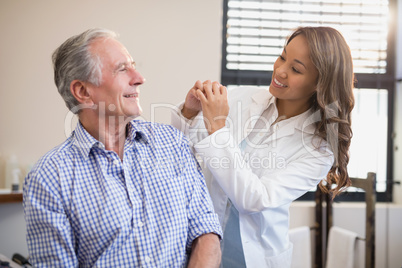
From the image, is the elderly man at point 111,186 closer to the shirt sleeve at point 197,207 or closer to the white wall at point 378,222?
the shirt sleeve at point 197,207

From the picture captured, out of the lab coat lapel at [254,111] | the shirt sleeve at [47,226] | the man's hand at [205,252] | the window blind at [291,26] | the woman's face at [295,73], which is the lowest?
the man's hand at [205,252]

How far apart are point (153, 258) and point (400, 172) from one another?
8.10 ft

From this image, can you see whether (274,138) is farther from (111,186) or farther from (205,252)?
(111,186)

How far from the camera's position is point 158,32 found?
2.92 m

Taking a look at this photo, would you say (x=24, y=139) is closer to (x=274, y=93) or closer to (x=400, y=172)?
(x=274, y=93)

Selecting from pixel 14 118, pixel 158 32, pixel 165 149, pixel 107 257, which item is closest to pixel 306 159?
pixel 165 149

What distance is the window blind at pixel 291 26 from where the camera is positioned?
316 centimetres

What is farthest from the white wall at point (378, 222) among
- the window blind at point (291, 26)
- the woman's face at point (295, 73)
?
the woman's face at point (295, 73)

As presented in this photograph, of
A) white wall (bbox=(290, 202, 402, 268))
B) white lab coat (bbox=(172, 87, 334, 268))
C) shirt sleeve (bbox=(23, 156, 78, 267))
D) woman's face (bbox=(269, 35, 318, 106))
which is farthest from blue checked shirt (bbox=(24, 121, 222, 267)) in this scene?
white wall (bbox=(290, 202, 402, 268))

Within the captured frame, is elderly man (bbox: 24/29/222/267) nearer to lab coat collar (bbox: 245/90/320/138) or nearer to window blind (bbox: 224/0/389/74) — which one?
lab coat collar (bbox: 245/90/320/138)

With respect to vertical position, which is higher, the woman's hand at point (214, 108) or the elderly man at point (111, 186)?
the woman's hand at point (214, 108)

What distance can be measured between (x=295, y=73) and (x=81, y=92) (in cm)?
73

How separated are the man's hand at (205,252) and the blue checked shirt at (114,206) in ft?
0.07

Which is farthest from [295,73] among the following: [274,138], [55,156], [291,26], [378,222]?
[378,222]
